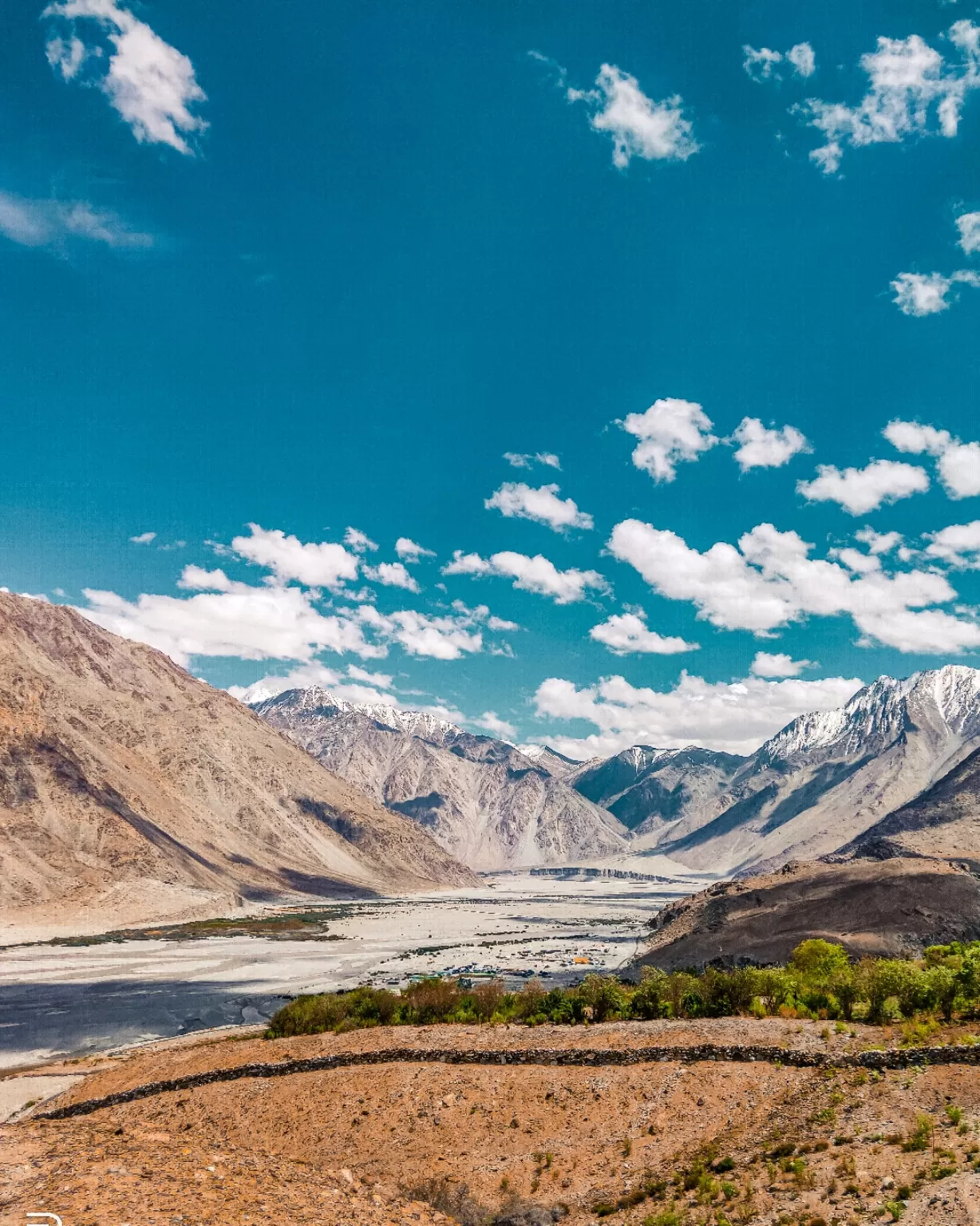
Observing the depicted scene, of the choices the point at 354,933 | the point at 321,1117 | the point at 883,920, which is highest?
the point at 321,1117

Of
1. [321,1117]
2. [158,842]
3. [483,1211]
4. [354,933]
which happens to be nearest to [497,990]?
[321,1117]

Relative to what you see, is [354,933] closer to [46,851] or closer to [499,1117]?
[46,851]

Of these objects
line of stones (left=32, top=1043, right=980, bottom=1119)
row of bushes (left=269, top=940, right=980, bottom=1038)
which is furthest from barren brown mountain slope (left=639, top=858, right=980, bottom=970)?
line of stones (left=32, top=1043, right=980, bottom=1119)

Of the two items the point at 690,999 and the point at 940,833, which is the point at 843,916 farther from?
the point at 940,833

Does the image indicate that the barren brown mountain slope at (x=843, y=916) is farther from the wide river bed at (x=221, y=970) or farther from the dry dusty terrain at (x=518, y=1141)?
the dry dusty terrain at (x=518, y=1141)

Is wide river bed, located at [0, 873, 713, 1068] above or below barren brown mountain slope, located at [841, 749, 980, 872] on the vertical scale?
below

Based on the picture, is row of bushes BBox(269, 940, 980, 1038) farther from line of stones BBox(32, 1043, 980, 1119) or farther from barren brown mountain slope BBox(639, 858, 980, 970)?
barren brown mountain slope BBox(639, 858, 980, 970)
